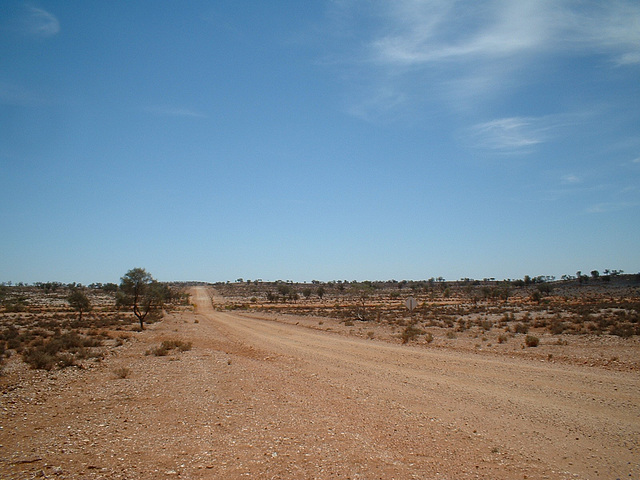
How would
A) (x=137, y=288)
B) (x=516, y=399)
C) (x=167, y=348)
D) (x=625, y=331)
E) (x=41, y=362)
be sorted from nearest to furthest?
(x=516, y=399)
(x=41, y=362)
(x=167, y=348)
(x=625, y=331)
(x=137, y=288)

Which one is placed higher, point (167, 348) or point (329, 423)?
point (329, 423)

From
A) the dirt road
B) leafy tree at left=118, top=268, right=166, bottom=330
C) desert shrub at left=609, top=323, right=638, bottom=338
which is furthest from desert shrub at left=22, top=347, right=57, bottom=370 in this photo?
desert shrub at left=609, top=323, right=638, bottom=338

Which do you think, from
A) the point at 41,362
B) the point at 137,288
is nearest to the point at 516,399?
the point at 41,362

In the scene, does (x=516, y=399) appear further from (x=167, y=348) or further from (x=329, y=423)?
(x=167, y=348)

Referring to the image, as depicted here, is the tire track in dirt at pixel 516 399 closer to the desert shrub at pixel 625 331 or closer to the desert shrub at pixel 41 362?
the desert shrub at pixel 41 362

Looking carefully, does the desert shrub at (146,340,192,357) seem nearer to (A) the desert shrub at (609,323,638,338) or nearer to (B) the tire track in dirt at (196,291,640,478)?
(B) the tire track in dirt at (196,291,640,478)

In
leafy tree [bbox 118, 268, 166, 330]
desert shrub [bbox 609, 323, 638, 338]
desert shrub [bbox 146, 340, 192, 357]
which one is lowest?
desert shrub [bbox 146, 340, 192, 357]

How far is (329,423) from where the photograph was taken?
9656 millimetres

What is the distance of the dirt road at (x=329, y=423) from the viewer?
7354 millimetres

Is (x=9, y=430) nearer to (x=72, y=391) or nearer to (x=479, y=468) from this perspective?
(x=72, y=391)

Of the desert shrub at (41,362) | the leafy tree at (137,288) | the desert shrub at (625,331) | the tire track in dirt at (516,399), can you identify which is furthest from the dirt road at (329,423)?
the leafy tree at (137,288)

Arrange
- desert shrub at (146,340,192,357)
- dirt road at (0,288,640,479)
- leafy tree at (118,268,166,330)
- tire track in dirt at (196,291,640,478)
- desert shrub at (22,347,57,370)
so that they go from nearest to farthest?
1. dirt road at (0,288,640,479)
2. tire track in dirt at (196,291,640,478)
3. desert shrub at (22,347,57,370)
4. desert shrub at (146,340,192,357)
5. leafy tree at (118,268,166,330)

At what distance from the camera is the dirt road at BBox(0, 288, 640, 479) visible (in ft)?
24.1

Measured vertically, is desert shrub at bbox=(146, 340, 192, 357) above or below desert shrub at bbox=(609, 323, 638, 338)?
below
